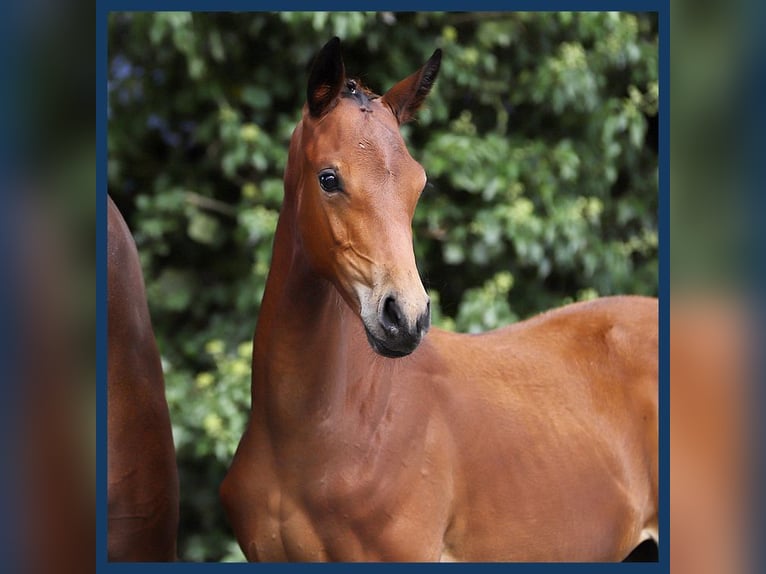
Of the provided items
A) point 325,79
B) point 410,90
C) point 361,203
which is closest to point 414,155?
point 410,90

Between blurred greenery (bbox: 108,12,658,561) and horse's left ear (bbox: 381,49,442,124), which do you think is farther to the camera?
blurred greenery (bbox: 108,12,658,561)

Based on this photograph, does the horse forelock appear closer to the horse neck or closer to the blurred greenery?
the horse neck

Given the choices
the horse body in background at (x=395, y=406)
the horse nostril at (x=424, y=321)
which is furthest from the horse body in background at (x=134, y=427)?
the horse nostril at (x=424, y=321)

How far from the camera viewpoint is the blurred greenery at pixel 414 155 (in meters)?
3.84

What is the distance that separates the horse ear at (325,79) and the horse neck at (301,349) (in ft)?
0.42

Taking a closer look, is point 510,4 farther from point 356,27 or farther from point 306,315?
point 356,27

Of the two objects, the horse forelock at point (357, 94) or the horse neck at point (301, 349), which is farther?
the horse neck at point (301, 349)

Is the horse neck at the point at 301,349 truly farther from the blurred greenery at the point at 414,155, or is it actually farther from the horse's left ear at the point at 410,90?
the blurred greenery at the point at 414,155

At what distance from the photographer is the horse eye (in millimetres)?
1862

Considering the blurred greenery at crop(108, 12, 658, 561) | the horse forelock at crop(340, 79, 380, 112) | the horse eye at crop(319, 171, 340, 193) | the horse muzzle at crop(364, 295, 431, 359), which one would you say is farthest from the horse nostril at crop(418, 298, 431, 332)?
the blurred greenery at crop(108, 12, 658, 561)
